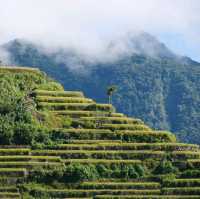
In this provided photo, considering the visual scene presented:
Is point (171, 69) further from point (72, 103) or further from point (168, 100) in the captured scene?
point (72, 103)

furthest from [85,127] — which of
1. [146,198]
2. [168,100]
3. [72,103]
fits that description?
[168,100]

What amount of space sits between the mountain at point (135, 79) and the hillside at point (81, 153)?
61646mm

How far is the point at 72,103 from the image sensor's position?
307 feet

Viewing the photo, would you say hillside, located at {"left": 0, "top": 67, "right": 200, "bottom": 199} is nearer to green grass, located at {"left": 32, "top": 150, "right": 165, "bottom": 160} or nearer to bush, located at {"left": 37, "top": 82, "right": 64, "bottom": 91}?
green grass, located at {"left": 32, "top": 150, "right": 165, "bottom": 160}

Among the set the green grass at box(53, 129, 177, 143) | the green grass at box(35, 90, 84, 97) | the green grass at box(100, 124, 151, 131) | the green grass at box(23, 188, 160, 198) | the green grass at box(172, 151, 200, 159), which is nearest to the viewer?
the green grass at box(23, 188, 160, 198)

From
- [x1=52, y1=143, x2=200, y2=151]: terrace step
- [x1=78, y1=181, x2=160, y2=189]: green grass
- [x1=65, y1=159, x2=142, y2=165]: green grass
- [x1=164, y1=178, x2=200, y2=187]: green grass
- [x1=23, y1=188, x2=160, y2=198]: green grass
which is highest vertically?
[x1=52, y1=143, x2=200, y2=151]: terrace step

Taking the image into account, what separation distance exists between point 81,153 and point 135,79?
77.3m

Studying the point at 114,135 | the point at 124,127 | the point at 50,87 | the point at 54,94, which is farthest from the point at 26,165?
the point at 50,87

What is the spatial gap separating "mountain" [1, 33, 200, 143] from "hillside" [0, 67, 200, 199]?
61.6 meters

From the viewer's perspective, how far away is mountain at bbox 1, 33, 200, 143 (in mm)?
157500

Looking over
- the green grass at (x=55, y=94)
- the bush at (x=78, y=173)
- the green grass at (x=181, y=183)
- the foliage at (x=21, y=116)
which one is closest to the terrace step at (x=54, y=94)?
the green grass at (x=55, y=94)

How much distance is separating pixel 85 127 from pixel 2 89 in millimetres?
7990

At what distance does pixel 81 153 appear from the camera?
8569 cm

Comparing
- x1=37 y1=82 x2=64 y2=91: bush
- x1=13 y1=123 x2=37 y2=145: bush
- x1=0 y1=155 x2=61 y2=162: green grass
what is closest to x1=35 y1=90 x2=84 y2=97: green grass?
x1=37 y1=82 x2=64 y2=91: bush
